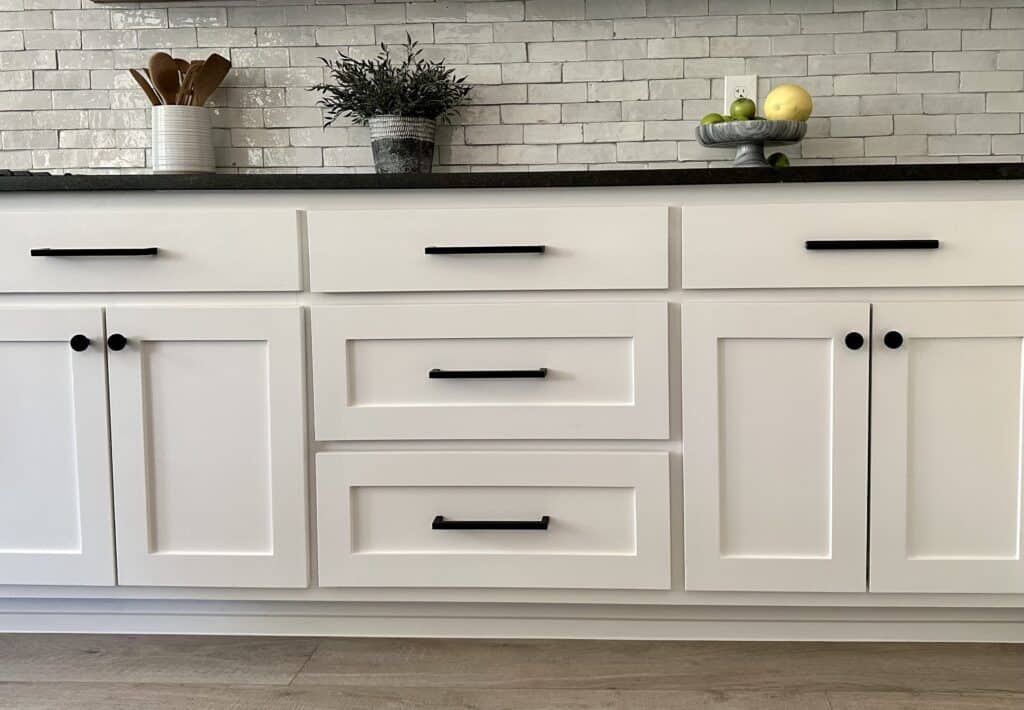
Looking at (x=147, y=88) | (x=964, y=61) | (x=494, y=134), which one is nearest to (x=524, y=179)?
(x=494, y=134)

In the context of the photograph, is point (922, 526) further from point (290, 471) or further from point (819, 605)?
point (290, 471)

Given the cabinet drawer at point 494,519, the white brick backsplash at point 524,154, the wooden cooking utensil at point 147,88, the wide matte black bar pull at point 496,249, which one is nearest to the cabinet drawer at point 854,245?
the wide matte black bar pull at point 496,249

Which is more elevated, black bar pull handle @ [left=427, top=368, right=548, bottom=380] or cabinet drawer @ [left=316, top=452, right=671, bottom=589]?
black bar pull handle @ [left=427, top=368, right=548, bottom=380]

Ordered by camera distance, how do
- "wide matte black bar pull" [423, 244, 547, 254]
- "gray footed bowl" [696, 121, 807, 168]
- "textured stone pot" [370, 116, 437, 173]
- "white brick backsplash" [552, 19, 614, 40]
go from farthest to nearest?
"white brick backsplash" [552, 19, 614, 40] → "textured stone pot" [370, 116, 437, 173] → "gray footed bowl" [696, 121, 807, 168] → "wide matte black bar pull" [423, 244, 547, 254]

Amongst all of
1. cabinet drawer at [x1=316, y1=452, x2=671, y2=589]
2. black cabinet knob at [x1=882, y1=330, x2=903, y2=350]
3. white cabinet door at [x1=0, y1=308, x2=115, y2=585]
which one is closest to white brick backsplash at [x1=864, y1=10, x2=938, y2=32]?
black cabinet knob at [x1=882, y1=330, x2=903, y2=350]

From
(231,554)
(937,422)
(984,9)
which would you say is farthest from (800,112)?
(231,554)

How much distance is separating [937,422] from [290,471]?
1130 millimetres

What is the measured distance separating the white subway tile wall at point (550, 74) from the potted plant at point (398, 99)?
0.04m

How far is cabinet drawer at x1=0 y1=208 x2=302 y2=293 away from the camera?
1633 millimetres

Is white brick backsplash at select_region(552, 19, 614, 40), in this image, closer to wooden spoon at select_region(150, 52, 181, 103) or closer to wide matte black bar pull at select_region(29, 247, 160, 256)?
wooden spoon at select_region(150, 52, 181, 103)

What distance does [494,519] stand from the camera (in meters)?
1.67

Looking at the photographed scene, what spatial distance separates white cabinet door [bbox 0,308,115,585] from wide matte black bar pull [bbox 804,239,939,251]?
1253 mm

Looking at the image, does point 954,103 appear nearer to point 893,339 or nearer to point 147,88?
point 893,339

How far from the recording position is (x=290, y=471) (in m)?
1.66
